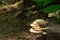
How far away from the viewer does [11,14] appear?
3.16 metres

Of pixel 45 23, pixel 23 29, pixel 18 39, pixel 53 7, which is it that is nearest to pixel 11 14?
pixel 23 29

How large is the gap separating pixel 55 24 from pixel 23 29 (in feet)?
1.90

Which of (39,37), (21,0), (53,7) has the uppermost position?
(21,0)

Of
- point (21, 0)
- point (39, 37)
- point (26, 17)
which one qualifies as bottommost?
point (39, 37)

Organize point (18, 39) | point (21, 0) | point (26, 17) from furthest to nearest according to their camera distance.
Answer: point (21, 0)
point (26, 17)
point (18, 39)

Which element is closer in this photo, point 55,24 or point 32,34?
point 55,24

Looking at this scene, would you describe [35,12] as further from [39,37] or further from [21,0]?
[39,37]

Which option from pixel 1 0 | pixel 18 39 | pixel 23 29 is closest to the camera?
pixel 18 39

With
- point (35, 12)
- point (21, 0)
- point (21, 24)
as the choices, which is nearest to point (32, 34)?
point (21, 24)

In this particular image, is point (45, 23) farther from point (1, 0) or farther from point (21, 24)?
point (1, 0)

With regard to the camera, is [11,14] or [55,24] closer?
[55,24]

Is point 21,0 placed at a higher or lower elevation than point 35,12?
higher

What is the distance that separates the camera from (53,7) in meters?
1.99

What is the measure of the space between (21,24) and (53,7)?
99cm
